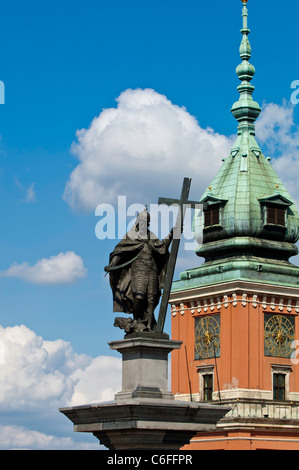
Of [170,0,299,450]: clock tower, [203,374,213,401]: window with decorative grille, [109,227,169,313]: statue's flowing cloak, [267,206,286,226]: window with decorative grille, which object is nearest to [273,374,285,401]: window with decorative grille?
[170,0,299,450]: clock tower

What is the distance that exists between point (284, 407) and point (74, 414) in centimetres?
4495

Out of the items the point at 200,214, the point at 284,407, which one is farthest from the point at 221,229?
the point at 284,407

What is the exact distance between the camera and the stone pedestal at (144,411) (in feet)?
54.5

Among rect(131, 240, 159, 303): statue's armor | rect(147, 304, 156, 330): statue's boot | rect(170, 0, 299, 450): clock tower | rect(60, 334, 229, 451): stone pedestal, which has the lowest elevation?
rect(60, 334, 229, 451): stone pedestal

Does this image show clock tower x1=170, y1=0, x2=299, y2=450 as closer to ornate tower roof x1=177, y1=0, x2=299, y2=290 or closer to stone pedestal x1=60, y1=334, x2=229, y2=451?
ornate tower roof x1=177, y1=0, x2=299, y2=290

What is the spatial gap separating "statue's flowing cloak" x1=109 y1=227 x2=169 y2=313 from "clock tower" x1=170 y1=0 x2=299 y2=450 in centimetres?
4091

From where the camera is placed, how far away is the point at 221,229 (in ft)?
216

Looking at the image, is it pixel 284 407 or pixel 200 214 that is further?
pixel 200 214

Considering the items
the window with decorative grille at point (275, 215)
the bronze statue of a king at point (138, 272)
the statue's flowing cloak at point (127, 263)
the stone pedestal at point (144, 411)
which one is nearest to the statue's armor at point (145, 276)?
the bronze statue of a king at point (138, 272)

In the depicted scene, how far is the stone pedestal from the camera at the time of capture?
16609 millimetres

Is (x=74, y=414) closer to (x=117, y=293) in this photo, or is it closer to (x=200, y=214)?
(x=117, y=293)

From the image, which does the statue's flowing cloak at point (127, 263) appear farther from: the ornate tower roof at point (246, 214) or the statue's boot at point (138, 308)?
the ornate tower roof at point (246, 214)

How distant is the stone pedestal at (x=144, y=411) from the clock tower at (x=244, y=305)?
4145 cm
